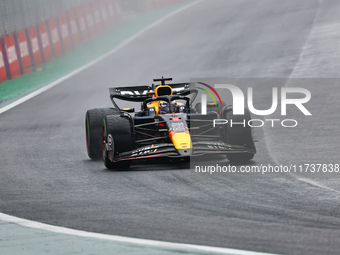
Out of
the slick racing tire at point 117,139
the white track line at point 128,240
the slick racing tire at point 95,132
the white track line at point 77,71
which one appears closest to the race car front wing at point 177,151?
the slick racing tire at point 117,139

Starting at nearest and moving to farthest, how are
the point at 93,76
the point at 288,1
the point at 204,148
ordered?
1. the point at 204,148
2. the point at 93,76
3. the point at 288,1

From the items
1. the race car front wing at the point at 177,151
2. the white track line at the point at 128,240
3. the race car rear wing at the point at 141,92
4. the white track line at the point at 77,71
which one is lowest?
the white track line at the point at 77,71

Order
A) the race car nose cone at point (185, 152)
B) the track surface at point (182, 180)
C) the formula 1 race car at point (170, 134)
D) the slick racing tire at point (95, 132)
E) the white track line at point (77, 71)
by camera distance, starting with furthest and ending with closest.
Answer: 1. the white track line at point (77, 71)
2. the slick racing tire at point (95, 132)
3. the formula 1 race car at point (170, 134)
4. the race car nose cone at point (185, 152)
5. the track surface at point (182, 180)

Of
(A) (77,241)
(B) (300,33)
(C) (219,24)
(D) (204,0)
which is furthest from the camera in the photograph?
(D) (204,0)

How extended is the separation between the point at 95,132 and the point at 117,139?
1621mm

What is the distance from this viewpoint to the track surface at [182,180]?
809 cm

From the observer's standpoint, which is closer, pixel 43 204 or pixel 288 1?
pixel 43 204

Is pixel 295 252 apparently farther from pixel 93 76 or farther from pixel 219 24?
pixel 219 24

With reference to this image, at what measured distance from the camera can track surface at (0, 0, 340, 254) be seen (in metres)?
8.09

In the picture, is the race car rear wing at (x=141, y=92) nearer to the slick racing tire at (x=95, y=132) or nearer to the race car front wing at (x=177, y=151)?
the slick racing tire at (x=95, y=132)

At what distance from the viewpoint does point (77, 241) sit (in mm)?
7660

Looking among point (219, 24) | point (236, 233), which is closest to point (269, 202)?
point (236, 233)

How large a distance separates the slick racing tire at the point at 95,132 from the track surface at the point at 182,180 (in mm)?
252

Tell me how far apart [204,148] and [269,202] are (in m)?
2.86
